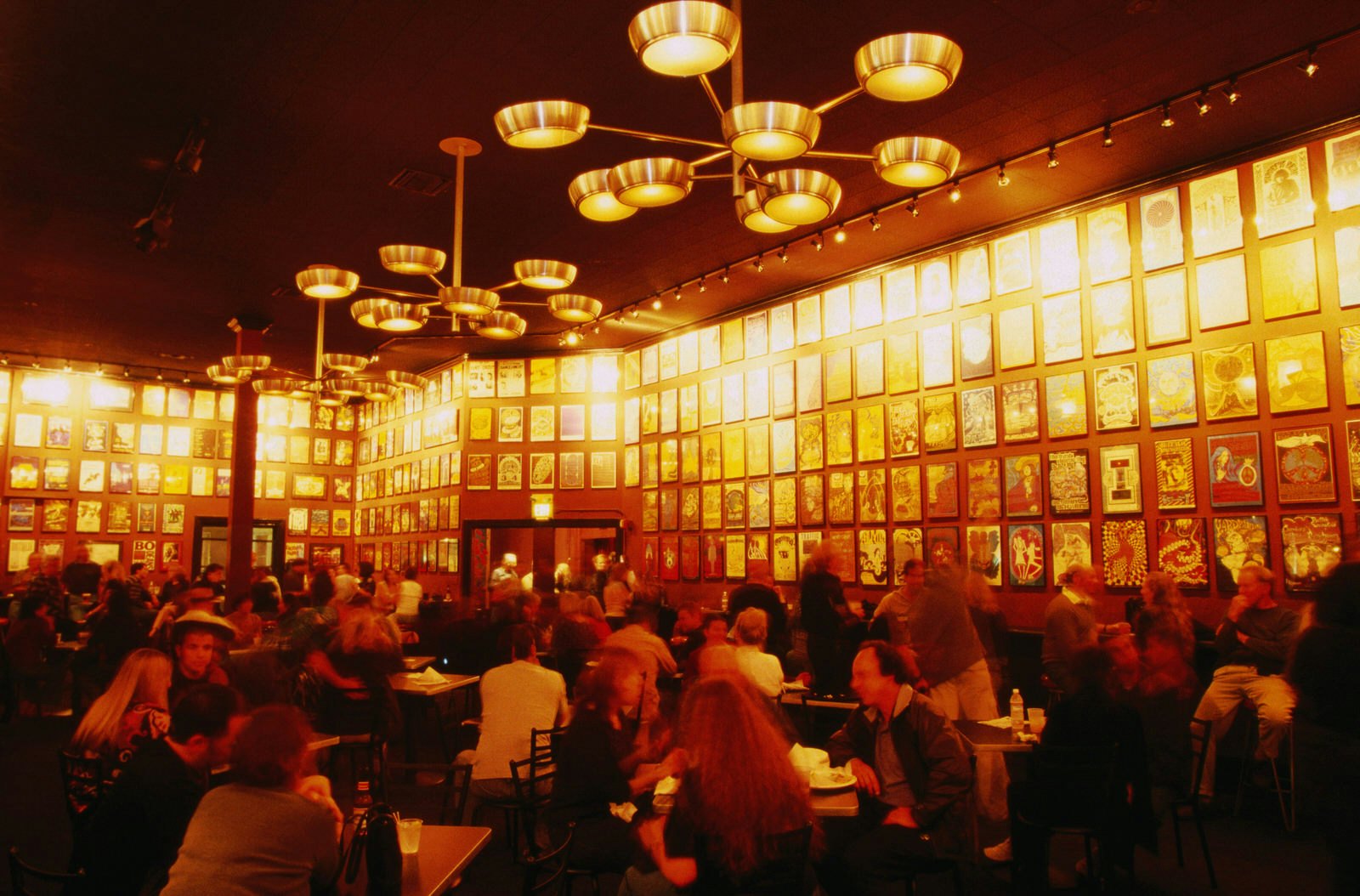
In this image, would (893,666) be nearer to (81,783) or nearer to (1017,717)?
(1017,717)

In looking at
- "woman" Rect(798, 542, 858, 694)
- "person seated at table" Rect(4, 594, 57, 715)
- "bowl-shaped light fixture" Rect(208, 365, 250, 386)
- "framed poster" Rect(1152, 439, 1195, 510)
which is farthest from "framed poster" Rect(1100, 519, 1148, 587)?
"person seated at table" Rect(4, 594, 57, 715)

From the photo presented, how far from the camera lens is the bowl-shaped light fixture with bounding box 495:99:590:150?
4949 millimetres

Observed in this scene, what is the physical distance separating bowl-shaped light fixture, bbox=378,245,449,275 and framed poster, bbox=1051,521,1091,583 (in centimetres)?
649

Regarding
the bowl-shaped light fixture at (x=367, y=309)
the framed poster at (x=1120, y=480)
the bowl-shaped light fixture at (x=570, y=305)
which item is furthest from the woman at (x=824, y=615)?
the bowl-shaped light fixture at (x=367, y=309)

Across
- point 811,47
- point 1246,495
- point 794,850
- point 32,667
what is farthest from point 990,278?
point 32,667

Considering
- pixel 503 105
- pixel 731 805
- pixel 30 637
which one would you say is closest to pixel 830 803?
pixel 731 805

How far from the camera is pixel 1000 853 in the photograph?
207 inches

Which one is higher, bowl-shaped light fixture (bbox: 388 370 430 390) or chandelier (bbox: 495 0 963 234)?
chandelier (bbox: 495 0 963 234)

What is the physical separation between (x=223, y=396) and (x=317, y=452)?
223 centimetres

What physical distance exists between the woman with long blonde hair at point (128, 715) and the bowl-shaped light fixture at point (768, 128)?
355cm

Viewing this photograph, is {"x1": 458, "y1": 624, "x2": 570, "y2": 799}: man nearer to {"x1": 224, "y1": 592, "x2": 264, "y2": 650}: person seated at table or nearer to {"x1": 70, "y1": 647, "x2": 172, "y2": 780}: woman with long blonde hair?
{"x1": 70, "y1": 647, "x2": 172, "y2": 780}: woman with long blonde hair

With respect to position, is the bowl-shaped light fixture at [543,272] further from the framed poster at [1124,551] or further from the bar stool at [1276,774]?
the bar stool at [1276,774]

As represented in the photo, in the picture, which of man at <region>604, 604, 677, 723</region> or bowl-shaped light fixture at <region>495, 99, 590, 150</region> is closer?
bowl-shaped light fixture at <region>495, 99, 590, 150</region>

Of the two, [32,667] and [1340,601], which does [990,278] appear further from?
[32,667]
